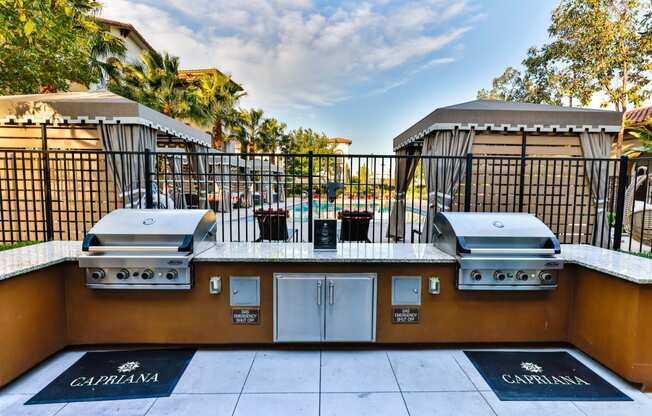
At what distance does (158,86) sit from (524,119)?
13.1 m

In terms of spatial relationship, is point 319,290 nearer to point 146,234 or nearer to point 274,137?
point 146,234

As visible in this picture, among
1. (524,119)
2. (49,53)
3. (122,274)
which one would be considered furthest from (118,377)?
(49,53)

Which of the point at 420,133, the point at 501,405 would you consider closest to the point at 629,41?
the point at 420,133

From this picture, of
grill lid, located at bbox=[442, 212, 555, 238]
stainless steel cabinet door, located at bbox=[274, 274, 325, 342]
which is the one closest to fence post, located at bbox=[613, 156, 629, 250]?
grill lid, located at bbox=[442, 212, 555, 238]

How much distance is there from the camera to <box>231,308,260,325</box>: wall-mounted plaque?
255cm

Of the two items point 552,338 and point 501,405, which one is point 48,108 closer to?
point 501,405

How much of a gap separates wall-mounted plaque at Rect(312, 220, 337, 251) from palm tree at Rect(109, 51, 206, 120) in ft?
38.6

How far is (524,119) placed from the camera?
15.5ft

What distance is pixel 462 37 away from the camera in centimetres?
1023

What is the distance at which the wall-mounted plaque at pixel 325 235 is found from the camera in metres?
2.68

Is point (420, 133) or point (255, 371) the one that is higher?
point (420, 133)

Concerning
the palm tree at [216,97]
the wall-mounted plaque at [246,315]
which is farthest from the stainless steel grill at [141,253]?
the palm tree at [216,97]

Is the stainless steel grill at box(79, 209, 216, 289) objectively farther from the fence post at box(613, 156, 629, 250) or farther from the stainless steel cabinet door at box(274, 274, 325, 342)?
the fence post at box(613, 156, 629, 250)

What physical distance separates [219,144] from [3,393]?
1575cm
